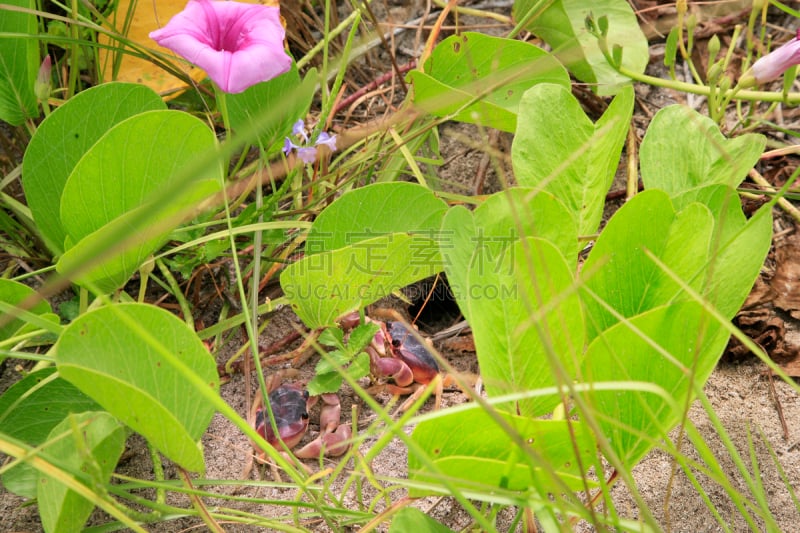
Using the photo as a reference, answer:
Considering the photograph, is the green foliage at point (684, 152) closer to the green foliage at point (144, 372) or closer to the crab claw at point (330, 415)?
the crab claw at point (330, 415)

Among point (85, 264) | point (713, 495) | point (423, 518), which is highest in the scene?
point (85, 264)

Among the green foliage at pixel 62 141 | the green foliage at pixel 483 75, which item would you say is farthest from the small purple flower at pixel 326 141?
the green foliage at pixel 62 141

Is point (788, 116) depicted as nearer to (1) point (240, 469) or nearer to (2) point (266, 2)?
(2) point (266, 2)

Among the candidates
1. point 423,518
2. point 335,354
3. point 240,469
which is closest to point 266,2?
point 335,354

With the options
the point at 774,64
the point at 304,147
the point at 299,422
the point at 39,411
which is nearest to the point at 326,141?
the point at 304,147

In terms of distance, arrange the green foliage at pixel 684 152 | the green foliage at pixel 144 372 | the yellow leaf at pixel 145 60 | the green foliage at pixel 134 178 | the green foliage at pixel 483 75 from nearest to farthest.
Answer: the green foliage at pixel 144 372
the green foliage at pixel 134 178
the green foliage at pixel 684 152
the green foliage at pixel 483 75
the yellow leaf at pixel 145 60

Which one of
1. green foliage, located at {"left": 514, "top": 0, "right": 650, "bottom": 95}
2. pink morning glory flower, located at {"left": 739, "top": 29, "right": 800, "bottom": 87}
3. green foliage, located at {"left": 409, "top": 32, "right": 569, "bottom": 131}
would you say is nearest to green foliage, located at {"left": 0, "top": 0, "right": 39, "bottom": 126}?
green foliage, located at {"left": 409, "top": 32, "right": 569, "bottom": 131}
